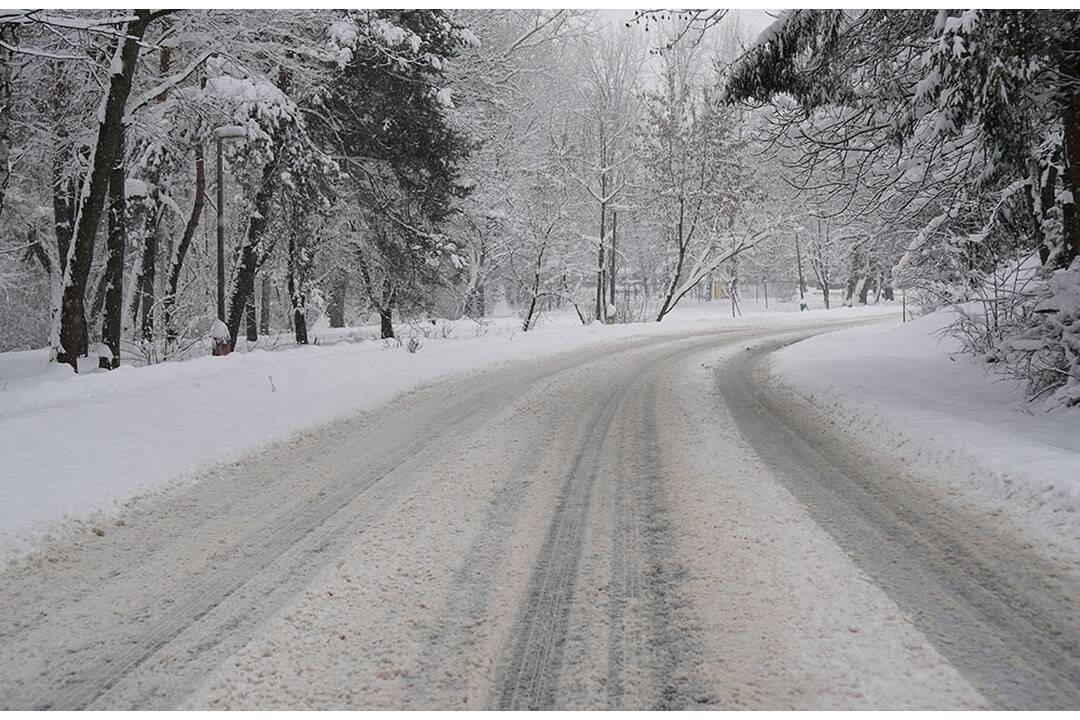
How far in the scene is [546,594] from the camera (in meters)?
3.05

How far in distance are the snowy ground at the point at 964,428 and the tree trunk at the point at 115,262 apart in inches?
524

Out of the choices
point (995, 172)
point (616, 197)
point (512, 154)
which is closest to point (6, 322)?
point (512, 154)

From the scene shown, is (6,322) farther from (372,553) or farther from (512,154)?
(372,553)

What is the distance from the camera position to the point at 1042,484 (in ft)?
13.8

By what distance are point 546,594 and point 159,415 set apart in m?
6.07

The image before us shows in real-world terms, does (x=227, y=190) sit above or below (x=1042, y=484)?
above

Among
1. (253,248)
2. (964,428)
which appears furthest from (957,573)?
(253,248)

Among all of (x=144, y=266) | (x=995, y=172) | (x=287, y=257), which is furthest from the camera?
(x=287, y=257)

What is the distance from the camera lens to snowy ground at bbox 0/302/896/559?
4.68 meters

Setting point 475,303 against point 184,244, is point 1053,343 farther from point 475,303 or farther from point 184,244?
point 475,303

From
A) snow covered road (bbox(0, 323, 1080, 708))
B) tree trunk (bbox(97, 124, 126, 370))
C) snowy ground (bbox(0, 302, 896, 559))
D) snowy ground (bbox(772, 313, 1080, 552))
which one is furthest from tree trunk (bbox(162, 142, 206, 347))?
snowy ground (bbox(772, 313, 1080, 552))

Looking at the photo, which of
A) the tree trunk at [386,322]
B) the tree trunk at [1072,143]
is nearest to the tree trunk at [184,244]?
the tree trunk at [386,322]

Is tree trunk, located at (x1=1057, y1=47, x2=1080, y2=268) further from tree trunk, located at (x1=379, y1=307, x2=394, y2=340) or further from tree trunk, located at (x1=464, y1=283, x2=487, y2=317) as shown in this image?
tree trunk, located at (x1=464, y1=283, x2=487, y2=317)
